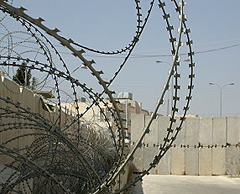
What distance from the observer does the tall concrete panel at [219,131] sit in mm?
18903

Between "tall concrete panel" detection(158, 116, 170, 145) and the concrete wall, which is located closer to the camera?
the concrete wall

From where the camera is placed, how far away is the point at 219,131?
19016mm

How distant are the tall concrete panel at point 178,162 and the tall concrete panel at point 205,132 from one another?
2.79ft

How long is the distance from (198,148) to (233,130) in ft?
4.79

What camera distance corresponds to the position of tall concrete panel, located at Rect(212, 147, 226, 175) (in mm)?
18578

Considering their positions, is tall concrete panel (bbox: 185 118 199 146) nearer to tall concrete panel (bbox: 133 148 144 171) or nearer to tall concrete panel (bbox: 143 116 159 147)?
tall concrete panel (bbox: 143 116 159 147)

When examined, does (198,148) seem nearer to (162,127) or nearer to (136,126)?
(162,127)

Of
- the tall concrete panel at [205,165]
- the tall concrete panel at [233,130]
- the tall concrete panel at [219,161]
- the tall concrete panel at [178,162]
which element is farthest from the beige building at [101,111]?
the tall concrete panel at [233,130]

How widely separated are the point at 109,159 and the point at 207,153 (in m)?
10.8

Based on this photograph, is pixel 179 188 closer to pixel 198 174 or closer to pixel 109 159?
pixel 198 174

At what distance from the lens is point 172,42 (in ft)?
11.6

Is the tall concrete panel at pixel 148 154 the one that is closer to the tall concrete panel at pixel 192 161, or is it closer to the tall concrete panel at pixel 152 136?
the tall concrete panel at pixel 152 136

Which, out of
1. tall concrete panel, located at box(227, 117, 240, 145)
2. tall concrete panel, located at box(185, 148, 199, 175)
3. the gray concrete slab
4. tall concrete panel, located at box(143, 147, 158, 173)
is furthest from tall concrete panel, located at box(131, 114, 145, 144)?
tall concrete panel, located at box(227, 117, 240, 145)

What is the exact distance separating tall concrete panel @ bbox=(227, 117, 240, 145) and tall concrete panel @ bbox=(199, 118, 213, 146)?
2.17 ft
